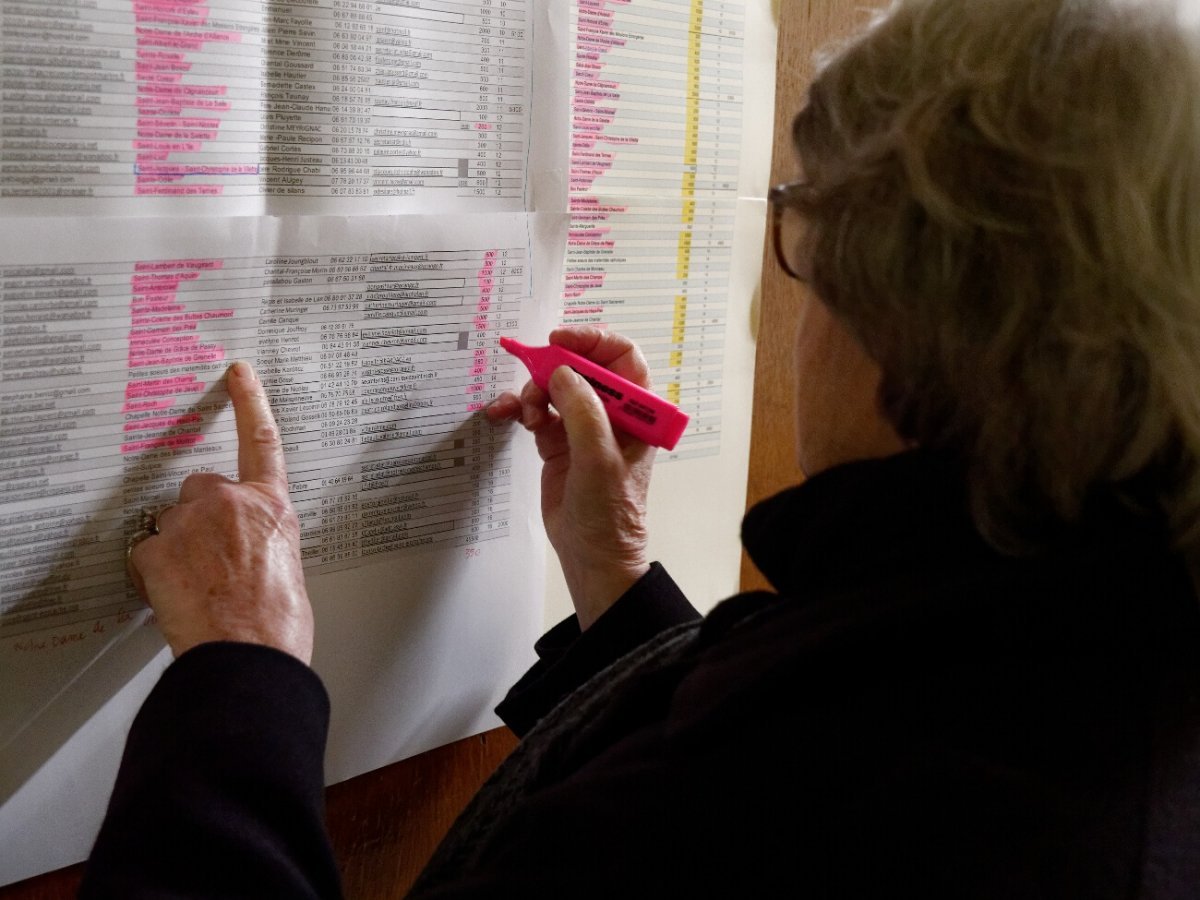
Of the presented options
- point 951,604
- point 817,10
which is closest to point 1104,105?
point 951,604

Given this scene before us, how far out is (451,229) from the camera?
0.67 metres

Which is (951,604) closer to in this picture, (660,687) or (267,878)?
(660,687)

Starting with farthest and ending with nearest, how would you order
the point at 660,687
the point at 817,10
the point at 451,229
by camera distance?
the point at 817,10, the point at 451,229, the point at 660,687

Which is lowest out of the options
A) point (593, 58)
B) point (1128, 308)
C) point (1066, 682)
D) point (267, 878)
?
point (267, 878)

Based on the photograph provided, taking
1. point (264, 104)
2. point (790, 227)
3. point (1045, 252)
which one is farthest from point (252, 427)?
point (1045, 252)

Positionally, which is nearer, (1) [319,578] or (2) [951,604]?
(2) [951,604]

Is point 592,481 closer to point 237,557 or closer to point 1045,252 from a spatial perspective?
point 237,557

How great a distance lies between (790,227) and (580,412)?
0.21 meters

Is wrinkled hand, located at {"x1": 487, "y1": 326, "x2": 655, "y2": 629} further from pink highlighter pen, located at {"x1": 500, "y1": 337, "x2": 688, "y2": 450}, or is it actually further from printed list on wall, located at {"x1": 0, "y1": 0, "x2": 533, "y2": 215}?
printed list on wall, located at {"x1": 0, "y1": 0, "x2": 533, "y2": 215}

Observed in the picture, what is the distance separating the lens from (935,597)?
449mm

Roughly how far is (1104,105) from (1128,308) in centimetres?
10

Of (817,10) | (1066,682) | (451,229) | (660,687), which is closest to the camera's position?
(1066,682)

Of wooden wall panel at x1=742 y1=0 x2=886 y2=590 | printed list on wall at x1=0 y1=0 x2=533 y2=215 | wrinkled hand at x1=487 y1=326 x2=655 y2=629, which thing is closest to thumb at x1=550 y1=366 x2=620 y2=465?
wrinkled hand at x1=487 y1=326 x2=655 y2=629

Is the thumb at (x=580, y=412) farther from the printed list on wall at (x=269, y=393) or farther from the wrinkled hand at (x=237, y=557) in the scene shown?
the wrinkled hand at (x=237, y=557)
